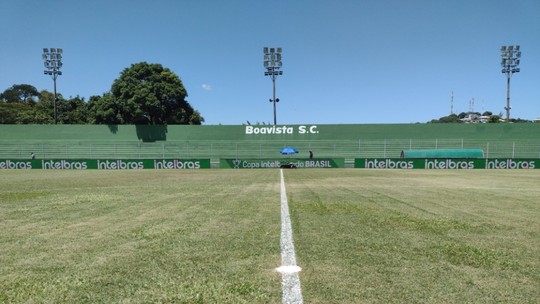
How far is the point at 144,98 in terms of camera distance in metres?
61.2

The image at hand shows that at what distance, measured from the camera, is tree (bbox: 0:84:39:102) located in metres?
112

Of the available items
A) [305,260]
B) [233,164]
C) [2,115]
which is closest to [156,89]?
[233,164]

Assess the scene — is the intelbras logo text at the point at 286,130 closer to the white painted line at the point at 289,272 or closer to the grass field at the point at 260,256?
the grass field at the point at 260,256

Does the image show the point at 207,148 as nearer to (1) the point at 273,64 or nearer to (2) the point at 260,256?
(1) the point at 273,64

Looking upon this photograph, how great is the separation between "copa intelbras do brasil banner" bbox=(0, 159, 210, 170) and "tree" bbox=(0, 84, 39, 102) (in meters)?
81.5

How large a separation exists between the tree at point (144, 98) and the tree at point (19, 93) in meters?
68.1

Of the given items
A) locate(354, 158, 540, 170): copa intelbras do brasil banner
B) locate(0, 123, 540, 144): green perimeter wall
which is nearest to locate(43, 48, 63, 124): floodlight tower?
locate(0, 123, 540, 144): green perimeter wall

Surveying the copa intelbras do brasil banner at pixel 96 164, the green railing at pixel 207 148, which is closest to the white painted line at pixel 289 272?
the copa intelbras do brasil banner at pixel 96 164

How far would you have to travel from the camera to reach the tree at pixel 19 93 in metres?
112

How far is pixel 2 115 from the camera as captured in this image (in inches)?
3430

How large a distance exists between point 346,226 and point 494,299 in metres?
3.66

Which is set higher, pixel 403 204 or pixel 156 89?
pixel 156 89

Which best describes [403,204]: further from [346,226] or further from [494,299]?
[494,299]

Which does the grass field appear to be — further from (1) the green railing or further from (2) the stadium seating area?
(2) the stadium seating area
